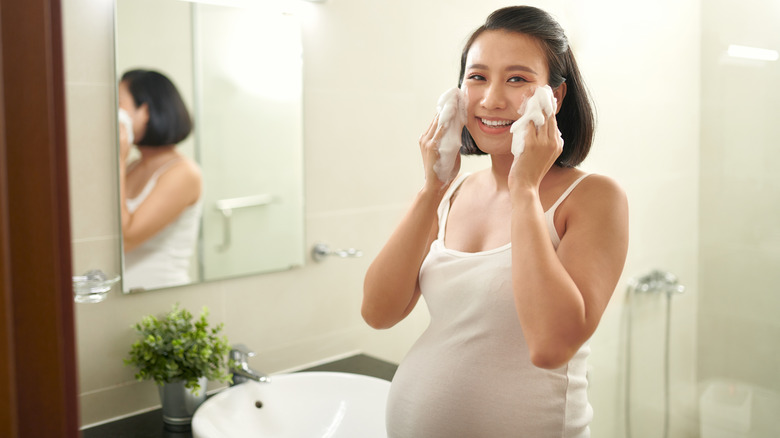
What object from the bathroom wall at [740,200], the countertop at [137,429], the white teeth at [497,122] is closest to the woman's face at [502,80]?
the white teeth at [497,122]

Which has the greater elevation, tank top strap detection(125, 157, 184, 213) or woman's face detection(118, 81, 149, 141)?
woman's face detection(118, 81, 149, 141)

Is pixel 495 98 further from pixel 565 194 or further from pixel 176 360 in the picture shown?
pixel 176 360

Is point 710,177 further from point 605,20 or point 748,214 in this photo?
point 605,20

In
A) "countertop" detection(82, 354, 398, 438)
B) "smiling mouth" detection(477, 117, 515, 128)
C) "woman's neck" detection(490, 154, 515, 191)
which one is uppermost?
"smiling mouth" detection(477, 117, 515, 128)

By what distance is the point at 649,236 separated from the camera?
2156 mm

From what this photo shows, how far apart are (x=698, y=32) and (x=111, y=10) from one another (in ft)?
5.10

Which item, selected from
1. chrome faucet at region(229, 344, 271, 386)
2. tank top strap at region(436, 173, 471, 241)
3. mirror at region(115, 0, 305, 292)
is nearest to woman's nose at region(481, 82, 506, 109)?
tank top strap at region(436, 173, 471, 241)

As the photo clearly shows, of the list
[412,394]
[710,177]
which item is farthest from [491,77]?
[710,177]

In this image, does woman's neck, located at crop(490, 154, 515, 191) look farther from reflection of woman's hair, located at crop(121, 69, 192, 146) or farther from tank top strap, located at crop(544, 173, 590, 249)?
reflection of woman's hair, located at crop(121, 69, 192, 146)

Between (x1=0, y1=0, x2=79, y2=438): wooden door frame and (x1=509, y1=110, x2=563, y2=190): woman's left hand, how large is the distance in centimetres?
71

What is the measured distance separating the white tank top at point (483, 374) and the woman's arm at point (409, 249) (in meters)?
0.05

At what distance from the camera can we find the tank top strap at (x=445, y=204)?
1.15 meters

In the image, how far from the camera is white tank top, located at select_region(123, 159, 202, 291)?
126 centimetres

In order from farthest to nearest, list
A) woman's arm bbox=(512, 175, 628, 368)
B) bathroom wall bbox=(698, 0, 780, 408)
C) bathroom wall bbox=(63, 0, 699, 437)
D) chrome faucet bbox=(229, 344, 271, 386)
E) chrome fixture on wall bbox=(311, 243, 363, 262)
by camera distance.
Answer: bathroom wall bbox=(698, 0, 780, 408)
chrome fixture on wall bbox=(311, 243, 363, 262)
chrome faucet bbox=(229, 344, 271, 386)
bathroom wall bbox=(63, 0, 699, 437)
woman's arm bbox=(512, 175, 628, 368)
